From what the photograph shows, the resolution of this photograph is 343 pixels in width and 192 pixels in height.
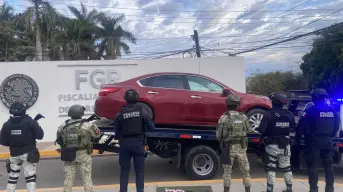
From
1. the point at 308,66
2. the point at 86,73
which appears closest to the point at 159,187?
the point at 86,73

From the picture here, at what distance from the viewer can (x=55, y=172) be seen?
896 centimetres

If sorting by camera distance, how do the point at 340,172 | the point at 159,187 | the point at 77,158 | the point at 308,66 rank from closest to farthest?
the point at 77,158 < the point at 159,187 < the point at 340,172 < the point at 308,66

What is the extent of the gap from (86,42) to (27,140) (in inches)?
1057

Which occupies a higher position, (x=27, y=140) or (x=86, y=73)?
(x=86, y=73)

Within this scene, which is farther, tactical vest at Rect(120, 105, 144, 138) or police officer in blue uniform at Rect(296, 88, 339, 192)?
police officer in blue uniform at Rect(296, 88, 339, 192)

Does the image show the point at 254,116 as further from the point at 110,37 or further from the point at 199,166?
the point at 110,37

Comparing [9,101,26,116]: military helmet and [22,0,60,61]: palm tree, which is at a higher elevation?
[22,0,60,61]: palm tree

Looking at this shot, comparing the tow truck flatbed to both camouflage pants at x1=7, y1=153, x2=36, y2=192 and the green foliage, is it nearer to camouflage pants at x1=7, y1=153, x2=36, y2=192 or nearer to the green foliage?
camouflage pants at x1=7, y1=153, x2=36, y2=192

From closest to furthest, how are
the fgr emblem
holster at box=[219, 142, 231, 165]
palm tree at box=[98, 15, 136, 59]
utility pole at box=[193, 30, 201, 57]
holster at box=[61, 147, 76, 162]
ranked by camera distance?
holster at box=[61, 147, 76, 162], holster at box=[219, 142, 231, 165], the fgr emblem, utility pole at box=[193, 30, 201, 57], palm tree at box=[98, 15, 136, 59]

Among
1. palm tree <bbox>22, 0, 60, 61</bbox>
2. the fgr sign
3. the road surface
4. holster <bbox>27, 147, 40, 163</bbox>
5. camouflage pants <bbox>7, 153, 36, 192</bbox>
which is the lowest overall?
the road surface

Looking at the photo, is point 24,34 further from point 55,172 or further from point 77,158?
point 77,158

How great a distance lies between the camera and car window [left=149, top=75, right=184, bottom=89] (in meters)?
7.60

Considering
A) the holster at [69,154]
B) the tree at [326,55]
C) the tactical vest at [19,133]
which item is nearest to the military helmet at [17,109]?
the tactical vest at [19,133]

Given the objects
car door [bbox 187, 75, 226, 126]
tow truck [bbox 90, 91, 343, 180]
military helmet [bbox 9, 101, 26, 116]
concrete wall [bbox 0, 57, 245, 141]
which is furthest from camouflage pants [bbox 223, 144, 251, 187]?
concrete wall [bbox 0, 57, 245, 141]
